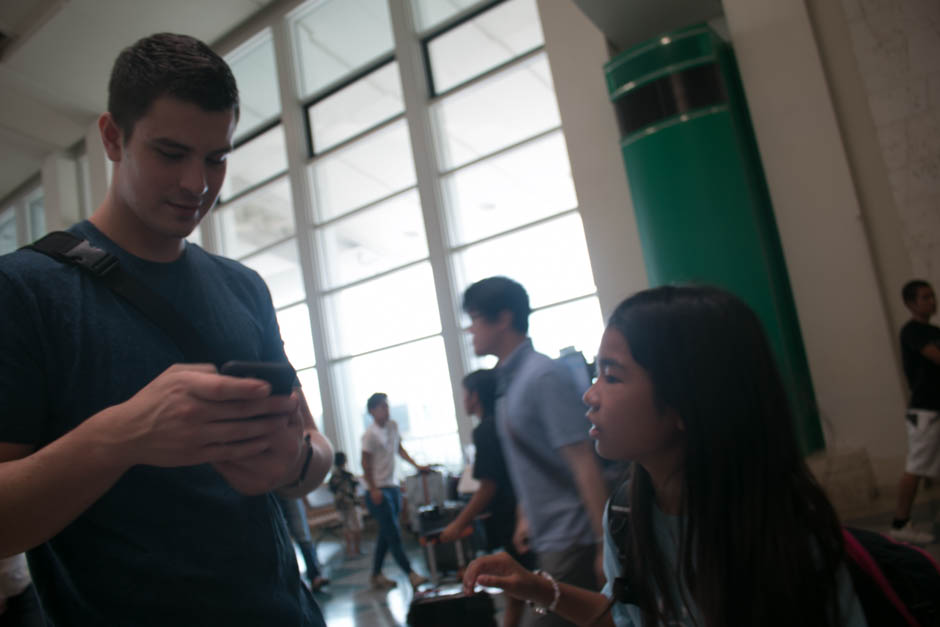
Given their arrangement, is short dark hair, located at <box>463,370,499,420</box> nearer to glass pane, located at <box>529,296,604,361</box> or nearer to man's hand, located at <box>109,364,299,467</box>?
man's hand, located at <box>109,364,299,467</box>

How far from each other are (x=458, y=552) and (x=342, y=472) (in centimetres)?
229

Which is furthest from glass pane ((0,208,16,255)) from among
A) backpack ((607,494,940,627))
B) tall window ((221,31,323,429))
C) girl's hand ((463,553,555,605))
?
backpack ((607,494,940,627))

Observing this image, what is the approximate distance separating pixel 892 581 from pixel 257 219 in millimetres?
11879

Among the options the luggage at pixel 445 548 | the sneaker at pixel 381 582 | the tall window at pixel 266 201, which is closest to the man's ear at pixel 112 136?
the luggage at pixel 445 548

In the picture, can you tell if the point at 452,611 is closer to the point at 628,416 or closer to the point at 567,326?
the point at 628,416

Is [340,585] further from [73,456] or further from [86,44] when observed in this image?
[86,44]

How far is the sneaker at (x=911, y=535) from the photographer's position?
13.3 feet

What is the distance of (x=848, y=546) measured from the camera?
117 cm

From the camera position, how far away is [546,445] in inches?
101

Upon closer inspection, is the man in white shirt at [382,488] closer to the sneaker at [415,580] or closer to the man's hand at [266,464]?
the sneaker at [415,580]

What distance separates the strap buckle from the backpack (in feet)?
4.60

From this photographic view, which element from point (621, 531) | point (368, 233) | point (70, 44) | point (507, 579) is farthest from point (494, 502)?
point (70, 44)

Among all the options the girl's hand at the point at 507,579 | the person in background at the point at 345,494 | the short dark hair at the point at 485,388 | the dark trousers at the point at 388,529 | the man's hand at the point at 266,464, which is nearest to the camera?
the man's hand at the point at 266,464

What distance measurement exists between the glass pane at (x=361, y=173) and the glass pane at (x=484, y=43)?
1178mm
